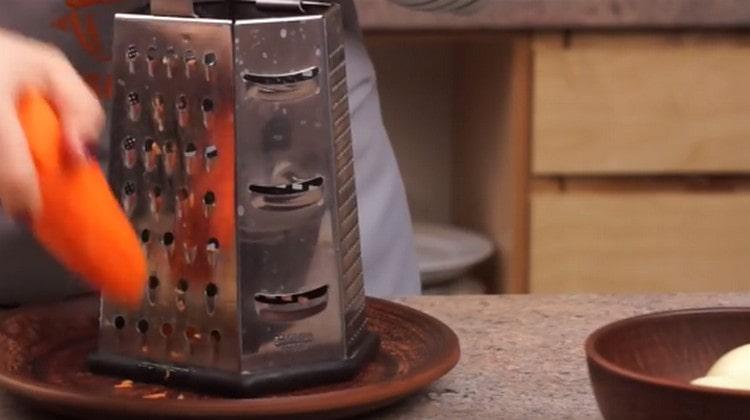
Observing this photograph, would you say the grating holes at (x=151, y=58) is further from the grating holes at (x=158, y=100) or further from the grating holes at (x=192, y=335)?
the grating holes at (x=192, y=335)

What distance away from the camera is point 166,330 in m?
0.66

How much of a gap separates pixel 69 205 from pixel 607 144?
120 cm

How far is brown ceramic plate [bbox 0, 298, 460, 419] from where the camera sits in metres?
0.58

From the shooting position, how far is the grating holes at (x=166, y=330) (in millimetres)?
657

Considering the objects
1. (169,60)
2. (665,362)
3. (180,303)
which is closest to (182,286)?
(180,303)

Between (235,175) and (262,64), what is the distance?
0.18ft

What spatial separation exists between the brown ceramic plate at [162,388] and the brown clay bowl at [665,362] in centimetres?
10

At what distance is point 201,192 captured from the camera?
0.64 metres

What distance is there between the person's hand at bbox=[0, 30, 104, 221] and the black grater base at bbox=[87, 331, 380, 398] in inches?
4.7

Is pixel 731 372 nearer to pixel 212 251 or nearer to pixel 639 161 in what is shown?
pixel 212 251

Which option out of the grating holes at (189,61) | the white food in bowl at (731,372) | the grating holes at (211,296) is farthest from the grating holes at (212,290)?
the white food in bowl at (731,372)

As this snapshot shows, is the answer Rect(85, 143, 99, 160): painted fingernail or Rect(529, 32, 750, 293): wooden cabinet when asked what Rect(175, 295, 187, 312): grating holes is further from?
Rect(529, 32, 750, 293): wooden cabinet

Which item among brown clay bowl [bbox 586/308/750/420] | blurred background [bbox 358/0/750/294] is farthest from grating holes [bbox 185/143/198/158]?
blurred background [bbox 358/0/750/294]

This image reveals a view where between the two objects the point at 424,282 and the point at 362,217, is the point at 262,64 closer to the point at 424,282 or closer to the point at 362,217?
the point at 362,217
